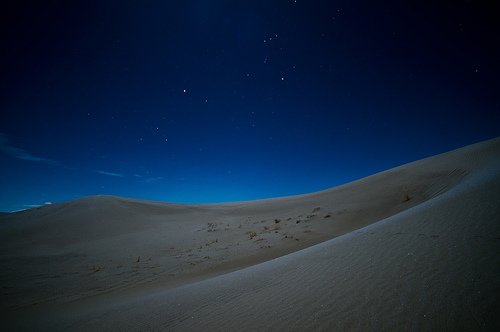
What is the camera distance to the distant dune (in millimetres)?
2053

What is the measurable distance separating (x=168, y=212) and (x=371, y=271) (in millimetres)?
18246

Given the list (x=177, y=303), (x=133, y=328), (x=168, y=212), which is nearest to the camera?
(x=133, y=328)

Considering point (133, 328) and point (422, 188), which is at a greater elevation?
point (422, 188)

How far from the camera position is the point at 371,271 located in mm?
2758

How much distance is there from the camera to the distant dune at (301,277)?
80.8 inches

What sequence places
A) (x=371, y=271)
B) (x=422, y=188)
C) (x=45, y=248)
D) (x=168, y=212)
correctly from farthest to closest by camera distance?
(x=168, y=212) → (x=45, y=248) → (x=422, y=188) → (x=371, y=271)

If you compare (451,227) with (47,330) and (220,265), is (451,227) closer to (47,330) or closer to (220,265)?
(220,265)

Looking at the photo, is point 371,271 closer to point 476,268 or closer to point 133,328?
point 476,268

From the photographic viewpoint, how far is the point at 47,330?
3.74 metres

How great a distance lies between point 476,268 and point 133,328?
4080 millimetres

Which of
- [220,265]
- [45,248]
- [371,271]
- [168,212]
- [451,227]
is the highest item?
[168,212]

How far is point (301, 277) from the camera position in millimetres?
3266

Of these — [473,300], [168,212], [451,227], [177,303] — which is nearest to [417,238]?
[451,227]

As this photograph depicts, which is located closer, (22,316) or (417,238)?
(417,238)
